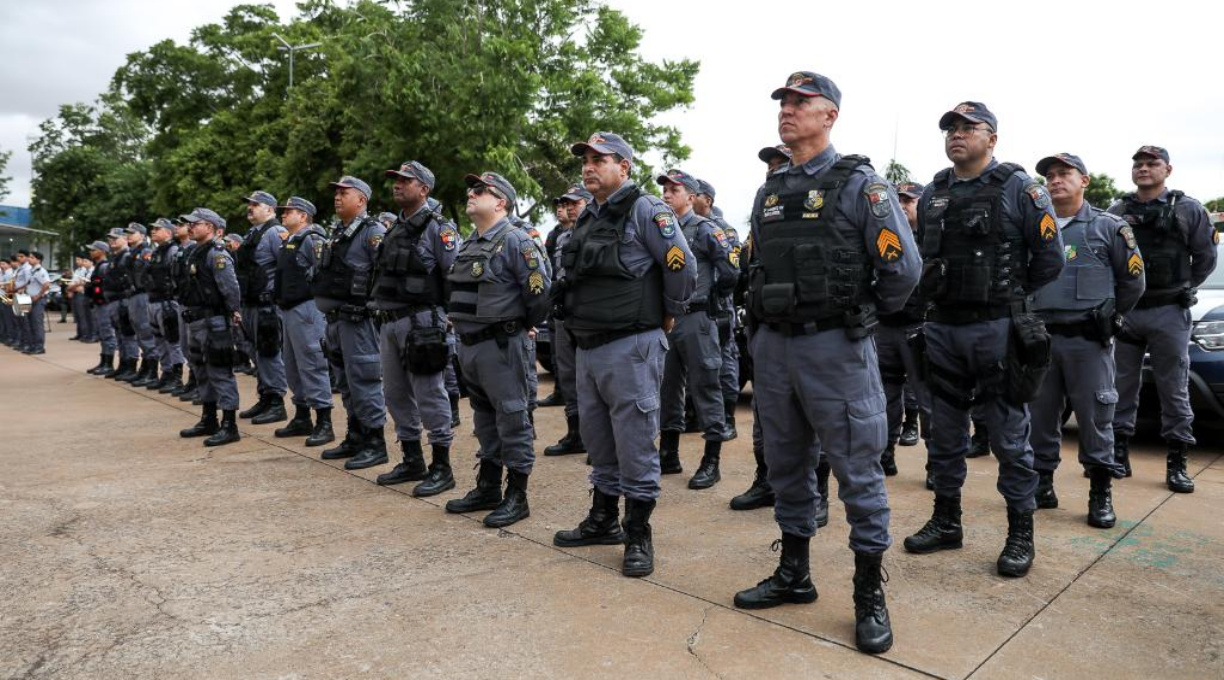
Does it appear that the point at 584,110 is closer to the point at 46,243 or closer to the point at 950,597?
the point at 950,597

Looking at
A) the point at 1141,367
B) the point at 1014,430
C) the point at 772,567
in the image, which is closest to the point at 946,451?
the point at 1014,430

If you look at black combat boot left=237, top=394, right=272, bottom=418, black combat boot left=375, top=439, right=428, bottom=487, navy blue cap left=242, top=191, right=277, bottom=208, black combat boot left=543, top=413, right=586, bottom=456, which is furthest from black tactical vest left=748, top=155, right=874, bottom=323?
black combat boot left=237, top=394, right=272, bottom=418

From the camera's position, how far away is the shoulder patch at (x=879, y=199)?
10.6ft

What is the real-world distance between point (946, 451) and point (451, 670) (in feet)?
8.52

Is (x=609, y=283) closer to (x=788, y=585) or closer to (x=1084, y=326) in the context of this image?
(x=788, y=585)

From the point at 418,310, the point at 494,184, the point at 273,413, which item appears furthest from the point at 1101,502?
the point at 273,413

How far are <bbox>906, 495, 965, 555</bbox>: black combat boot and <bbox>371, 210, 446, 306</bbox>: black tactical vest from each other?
3.15 m

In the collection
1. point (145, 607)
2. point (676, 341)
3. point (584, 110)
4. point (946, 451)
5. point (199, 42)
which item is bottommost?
point (145, 607)

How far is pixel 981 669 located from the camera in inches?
115

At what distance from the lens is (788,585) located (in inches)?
138

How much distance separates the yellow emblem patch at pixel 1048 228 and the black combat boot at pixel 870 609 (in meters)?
1.76

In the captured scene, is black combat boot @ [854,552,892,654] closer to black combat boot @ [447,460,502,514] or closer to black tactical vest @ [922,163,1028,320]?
black tactical vest @ [922,163,1028,320]

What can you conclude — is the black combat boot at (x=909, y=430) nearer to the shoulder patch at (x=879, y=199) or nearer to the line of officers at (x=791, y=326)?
the line of officers at (x=791, y=326)

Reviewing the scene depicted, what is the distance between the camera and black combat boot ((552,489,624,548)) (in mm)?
4359
